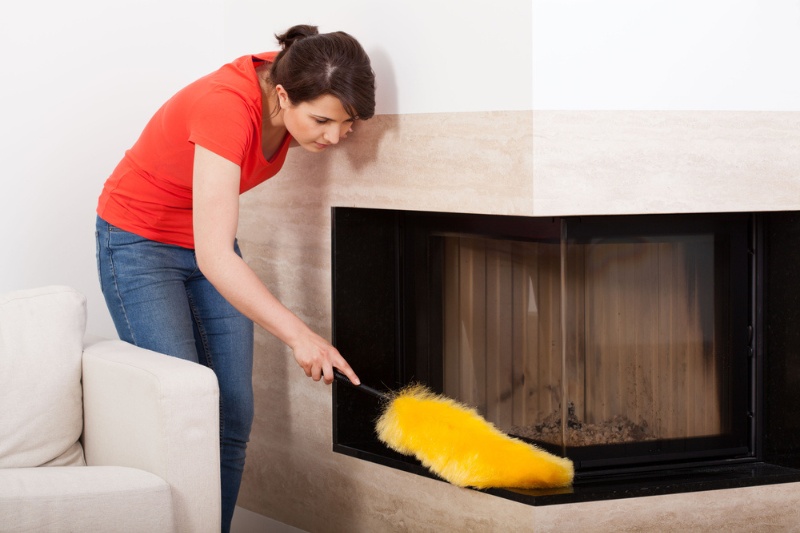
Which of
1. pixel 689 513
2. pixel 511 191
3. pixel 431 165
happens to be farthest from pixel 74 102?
pixel 689 513

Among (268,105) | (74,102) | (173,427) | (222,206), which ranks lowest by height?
(173,427)

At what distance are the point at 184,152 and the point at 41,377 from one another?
1.81 feet

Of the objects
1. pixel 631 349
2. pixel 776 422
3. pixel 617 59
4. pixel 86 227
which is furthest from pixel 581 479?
pixel 86 227

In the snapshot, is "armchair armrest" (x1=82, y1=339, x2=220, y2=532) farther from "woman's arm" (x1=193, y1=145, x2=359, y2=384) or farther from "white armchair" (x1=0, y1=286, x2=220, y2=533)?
"woman's arm" (x1=193, y1=145, x2=359, y2=384)

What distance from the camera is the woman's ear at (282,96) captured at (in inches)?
76.7

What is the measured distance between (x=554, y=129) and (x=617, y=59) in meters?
0.20

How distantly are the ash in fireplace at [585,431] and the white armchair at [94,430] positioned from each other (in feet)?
2.59

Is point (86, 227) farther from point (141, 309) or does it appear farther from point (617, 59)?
point (617, 59)

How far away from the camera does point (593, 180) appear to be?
194 centimetres

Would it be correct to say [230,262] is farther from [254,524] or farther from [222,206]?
[254,524]

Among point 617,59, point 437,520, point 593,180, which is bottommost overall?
point 437,520

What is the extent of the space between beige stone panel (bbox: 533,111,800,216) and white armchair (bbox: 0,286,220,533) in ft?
2.65

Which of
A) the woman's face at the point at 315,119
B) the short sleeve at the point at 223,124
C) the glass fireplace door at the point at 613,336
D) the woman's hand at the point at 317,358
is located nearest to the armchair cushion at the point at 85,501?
the woman's hand at the point at 317,358

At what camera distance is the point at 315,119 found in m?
1.97
